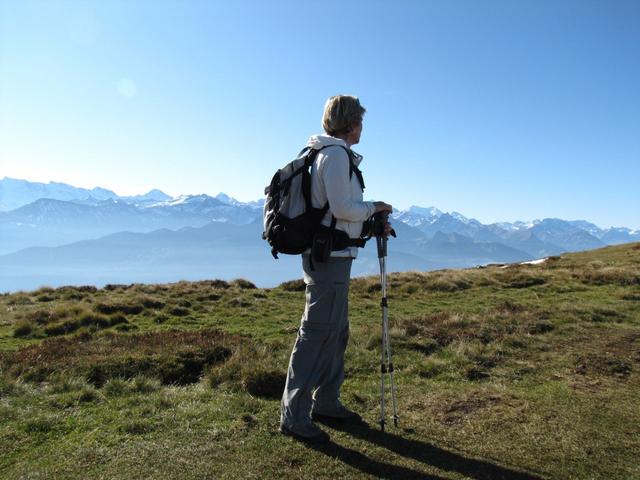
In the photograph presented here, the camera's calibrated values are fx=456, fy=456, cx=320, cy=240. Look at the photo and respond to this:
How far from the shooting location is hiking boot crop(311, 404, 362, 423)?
532cm

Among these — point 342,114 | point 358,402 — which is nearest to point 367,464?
point 358,402

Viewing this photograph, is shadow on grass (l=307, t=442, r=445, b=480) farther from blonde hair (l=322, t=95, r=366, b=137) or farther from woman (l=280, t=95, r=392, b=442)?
blonde hair (l=322, t=95, r=366, b=137)

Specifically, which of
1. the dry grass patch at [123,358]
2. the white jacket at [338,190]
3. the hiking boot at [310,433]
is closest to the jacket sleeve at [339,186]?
the white jacket at [338,190]

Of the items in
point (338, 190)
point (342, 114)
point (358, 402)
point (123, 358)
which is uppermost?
point (342, 114)

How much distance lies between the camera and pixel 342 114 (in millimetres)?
4945

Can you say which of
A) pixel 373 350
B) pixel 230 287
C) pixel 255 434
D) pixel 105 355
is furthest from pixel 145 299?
pixel 255 434

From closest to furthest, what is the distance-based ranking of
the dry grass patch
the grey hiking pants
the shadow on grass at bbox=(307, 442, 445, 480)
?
the shadow on grass at bbox=(307, 442, 445, 480) < the grey hiking pants < the dry grass patch

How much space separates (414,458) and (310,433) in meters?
1.08

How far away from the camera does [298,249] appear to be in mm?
4770

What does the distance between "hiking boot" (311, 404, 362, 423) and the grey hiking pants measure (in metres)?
0.40

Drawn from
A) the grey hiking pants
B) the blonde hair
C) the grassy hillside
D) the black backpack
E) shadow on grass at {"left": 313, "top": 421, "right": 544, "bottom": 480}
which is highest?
the blonde hair

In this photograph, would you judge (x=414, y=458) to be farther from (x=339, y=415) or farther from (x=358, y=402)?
(x=358, y=402)

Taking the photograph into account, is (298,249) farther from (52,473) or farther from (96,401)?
(96,401)

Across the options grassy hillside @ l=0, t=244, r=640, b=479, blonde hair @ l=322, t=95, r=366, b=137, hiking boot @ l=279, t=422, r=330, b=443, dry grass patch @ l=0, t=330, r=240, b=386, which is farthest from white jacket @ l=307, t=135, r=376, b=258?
dry grass patch @ l=0, t=330, r=240, b=386
